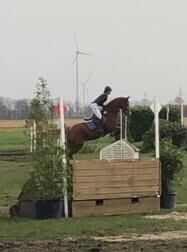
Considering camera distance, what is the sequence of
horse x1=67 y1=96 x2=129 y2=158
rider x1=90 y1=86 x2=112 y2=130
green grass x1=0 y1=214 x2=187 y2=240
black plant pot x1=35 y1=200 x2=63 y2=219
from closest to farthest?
green grass x1=0 y1=214 x2=187 y2=240, black plant pot x1=35 y1=200 x2=63 y2=219, rider x1=90 y1=86 x2=112 y2=130, horse x1=67 y1=96 x2=129 y2=158

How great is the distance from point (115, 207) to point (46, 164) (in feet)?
5.77

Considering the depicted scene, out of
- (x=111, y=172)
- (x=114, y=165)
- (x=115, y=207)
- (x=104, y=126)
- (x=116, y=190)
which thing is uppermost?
(x=104, y=126)

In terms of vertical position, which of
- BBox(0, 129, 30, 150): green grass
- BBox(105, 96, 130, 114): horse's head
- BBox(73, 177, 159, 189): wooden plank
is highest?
BBox(105, 96, 130, 114): horse's head

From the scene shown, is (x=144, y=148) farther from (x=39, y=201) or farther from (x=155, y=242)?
(x=155, y=242)

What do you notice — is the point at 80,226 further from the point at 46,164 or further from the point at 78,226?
the point at 46,164

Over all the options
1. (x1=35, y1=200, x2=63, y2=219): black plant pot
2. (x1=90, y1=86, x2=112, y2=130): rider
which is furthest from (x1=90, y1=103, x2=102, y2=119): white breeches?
(x1=35, y1=200, x2=63, y2=219): black plant pot

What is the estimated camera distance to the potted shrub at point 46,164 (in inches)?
603

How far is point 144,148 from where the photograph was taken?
32.9 metres

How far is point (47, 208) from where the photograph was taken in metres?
15.3

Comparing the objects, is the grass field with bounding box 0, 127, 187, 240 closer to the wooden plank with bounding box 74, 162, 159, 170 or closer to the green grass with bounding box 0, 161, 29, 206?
the wooden plank with bounding box 74, 162, 159, 170

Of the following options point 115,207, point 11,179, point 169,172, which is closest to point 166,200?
point 169,172

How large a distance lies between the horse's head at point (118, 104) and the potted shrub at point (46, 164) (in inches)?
334

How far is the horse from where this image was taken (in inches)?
938

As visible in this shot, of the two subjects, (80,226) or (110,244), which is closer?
(110,244)
